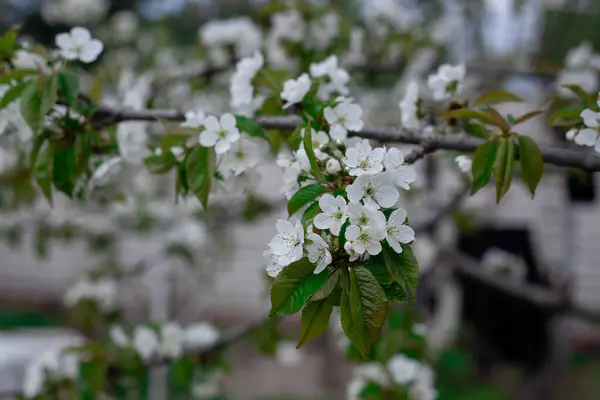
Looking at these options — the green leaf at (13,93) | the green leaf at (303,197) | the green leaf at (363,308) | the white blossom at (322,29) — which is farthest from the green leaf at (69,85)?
the white blossom at (322,29)

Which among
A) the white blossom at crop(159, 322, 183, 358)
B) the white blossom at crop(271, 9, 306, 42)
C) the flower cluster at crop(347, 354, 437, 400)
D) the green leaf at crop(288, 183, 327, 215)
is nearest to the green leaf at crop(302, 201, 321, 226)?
the green leaf at crop(288, 183, 327, 215)

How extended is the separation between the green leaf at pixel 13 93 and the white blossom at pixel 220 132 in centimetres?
27

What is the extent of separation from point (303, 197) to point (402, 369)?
0.86m

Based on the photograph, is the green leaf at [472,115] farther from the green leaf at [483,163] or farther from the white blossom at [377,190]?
the white blossom at [377,190]

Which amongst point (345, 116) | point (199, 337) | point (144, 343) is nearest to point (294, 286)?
point (345, 116)

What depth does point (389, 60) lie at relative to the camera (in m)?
2.26

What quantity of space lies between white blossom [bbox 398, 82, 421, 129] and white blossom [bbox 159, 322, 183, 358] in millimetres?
918

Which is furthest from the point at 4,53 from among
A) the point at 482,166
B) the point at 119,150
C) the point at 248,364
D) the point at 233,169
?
→ the point at 248,364

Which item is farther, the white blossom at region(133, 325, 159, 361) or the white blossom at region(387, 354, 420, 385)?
the white blossom at region(133, 325, 159, 361)

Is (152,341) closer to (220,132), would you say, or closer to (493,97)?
(220,132)

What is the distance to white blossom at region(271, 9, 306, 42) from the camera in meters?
1.74

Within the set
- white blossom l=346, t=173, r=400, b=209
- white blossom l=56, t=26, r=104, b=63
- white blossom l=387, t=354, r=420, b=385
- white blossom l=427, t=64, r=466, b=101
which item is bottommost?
white blossom l=387, t=354, r=420, b=385

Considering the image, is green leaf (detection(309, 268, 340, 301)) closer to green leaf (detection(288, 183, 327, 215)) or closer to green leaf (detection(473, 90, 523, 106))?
green leaf (detection(288, 183, 327, 215))

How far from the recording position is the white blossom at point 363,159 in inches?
26.0
